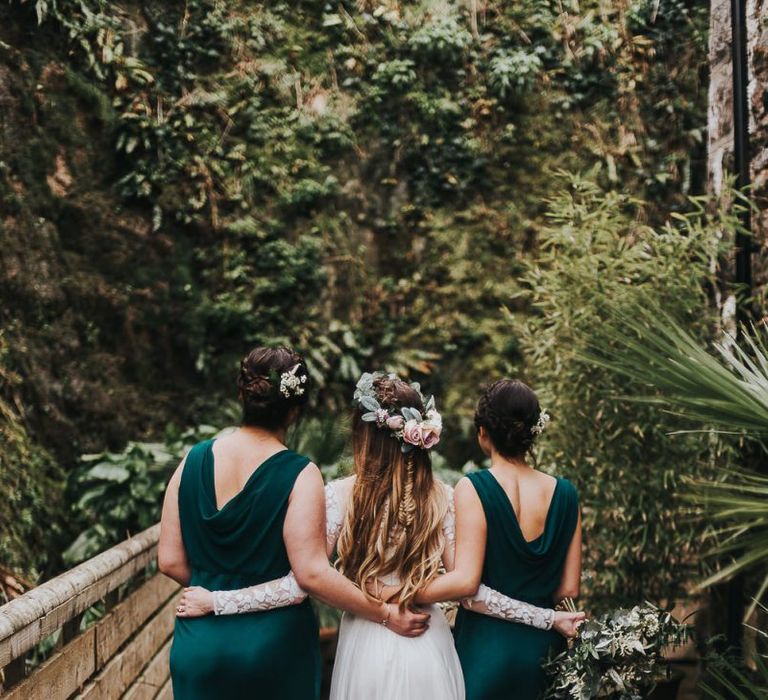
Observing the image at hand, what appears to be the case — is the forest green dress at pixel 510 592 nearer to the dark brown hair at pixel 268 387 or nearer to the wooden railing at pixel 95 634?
the dark brown hair at pixel 268 387

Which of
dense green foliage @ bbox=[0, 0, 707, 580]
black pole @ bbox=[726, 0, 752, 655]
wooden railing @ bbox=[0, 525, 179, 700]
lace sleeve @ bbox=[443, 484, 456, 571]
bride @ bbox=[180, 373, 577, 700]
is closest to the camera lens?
wooden railing @ bbox=[0, 525, 179, 700]

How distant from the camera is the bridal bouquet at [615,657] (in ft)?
8.57

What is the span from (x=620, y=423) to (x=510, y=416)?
201 cm

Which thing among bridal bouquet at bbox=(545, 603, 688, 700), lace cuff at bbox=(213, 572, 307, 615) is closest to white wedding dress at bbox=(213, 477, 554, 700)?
lace cuff at bbox=(213, 572, 307, 615)

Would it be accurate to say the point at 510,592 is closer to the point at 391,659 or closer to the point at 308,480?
the point at 391,659

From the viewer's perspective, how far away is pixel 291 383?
2.63m

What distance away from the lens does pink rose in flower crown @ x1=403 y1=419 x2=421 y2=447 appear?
8.88 ft

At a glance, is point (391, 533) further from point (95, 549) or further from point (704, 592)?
point (95, 549)

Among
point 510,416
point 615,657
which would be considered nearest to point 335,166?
point 510,416

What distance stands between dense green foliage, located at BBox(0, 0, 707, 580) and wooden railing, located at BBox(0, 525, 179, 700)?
2.98 meters

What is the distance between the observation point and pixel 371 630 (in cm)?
274

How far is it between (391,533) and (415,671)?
44 centimetres

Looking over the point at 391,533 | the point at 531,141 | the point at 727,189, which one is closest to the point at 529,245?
the point at 531,141

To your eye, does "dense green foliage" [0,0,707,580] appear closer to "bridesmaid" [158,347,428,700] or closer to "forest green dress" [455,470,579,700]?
"bridesmaid" [158,347,428,700]
